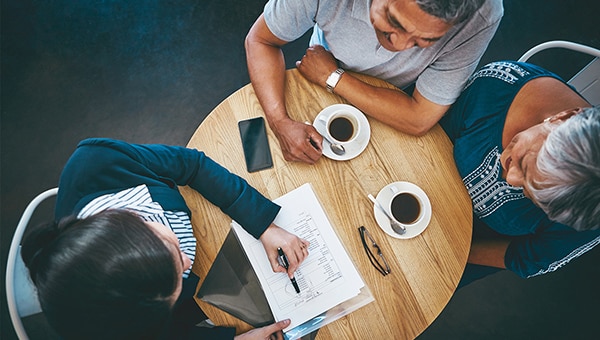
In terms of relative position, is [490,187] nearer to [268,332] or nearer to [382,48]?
[382,48]

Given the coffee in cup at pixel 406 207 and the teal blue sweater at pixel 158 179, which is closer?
the teal blue sweater at pixel 158 179

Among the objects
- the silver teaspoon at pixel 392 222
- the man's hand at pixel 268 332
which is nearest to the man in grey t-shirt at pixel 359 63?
the silver teaspoon at pixel 392 222

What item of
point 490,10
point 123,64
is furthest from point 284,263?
point 123,64

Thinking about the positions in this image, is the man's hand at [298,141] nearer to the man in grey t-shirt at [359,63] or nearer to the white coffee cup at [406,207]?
the man in grey t-shirt at [359,63]

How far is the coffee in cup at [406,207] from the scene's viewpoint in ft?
4.02

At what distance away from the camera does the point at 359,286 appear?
3.81 feet

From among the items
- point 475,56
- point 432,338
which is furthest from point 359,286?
point 432,338

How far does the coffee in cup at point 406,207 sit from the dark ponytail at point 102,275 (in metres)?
0.69

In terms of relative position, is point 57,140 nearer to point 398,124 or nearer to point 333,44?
point 333,44

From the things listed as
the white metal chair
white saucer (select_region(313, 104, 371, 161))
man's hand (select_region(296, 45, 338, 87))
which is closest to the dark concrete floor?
the white metal chair

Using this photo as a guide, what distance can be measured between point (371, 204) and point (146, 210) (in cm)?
67

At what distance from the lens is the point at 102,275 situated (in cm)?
83

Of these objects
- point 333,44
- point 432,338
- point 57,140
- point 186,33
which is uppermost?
point 186,33

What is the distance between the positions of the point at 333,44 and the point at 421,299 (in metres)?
0.87
